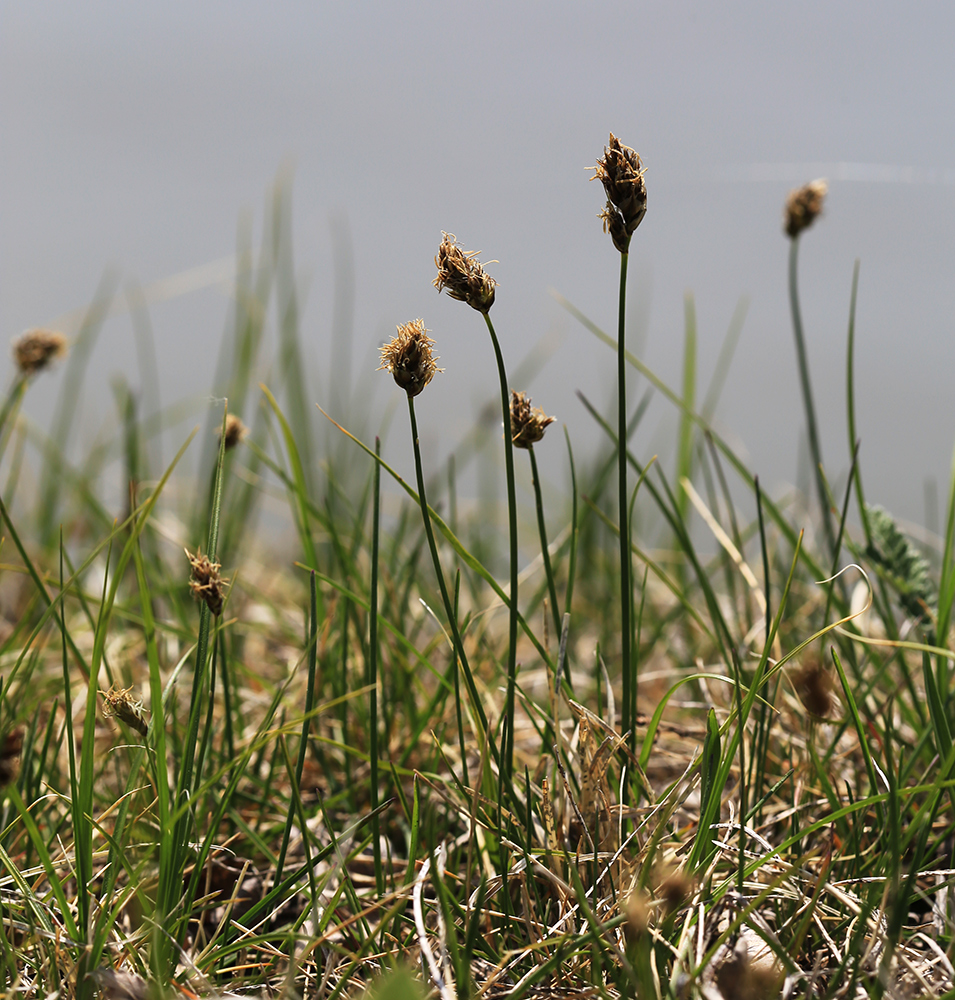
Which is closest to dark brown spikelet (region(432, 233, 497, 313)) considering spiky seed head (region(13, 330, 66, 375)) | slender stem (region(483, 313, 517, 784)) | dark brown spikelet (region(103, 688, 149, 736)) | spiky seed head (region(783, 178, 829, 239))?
slender stem (region(483, 313, 517, 784))

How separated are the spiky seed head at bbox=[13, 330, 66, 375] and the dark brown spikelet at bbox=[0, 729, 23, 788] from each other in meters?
0.43

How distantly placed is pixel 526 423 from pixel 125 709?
1.15ft

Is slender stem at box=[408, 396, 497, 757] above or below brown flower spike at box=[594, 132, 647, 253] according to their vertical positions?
below

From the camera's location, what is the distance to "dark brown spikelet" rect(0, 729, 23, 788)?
2.53ft

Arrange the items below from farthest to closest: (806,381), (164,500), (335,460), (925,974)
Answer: (164,500) < (335,460) < (806,381) < (925,974)

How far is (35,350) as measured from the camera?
944 mm

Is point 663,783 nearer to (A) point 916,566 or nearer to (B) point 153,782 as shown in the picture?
(A) point 916,566

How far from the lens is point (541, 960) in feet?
1.86

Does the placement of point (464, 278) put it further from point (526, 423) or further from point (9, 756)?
point (9, 756)

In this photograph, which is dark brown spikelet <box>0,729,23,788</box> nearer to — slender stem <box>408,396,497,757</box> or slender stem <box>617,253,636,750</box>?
slender stem <box>408,396,497,757</box>

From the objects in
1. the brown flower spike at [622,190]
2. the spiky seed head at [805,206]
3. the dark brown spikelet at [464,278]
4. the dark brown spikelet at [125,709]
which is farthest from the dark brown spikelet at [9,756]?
the spiky seed head at [805,206]

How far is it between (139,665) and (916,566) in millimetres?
1082

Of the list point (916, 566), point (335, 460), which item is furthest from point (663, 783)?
point (335, 460)

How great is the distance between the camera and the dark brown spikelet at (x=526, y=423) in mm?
575
